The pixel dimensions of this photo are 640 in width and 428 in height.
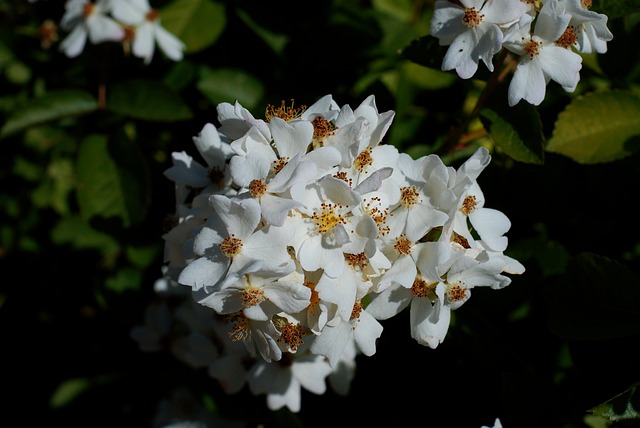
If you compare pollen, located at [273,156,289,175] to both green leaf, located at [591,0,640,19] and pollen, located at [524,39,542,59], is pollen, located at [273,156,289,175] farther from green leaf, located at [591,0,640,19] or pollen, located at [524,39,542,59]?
green leaf, located at [591,0,640,19]

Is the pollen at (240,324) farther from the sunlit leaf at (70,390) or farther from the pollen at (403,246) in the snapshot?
the sunlit leaf at (70,390)

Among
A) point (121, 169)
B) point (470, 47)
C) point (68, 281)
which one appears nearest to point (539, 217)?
point (470, 47)

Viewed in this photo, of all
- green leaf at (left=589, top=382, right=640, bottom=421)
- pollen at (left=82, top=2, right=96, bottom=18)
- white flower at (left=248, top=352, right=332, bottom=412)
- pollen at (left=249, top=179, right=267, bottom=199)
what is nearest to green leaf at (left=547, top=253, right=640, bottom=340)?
green leaf at (left=589, top=382, right=640, bottom=421)

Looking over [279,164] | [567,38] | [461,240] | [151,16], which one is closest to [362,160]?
[279,164]

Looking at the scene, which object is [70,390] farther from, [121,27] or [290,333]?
[290,333]

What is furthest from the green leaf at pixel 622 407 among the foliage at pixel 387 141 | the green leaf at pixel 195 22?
the green leaf at pixel 195 22

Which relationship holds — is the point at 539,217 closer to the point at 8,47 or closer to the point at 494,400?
the point at 494,400
